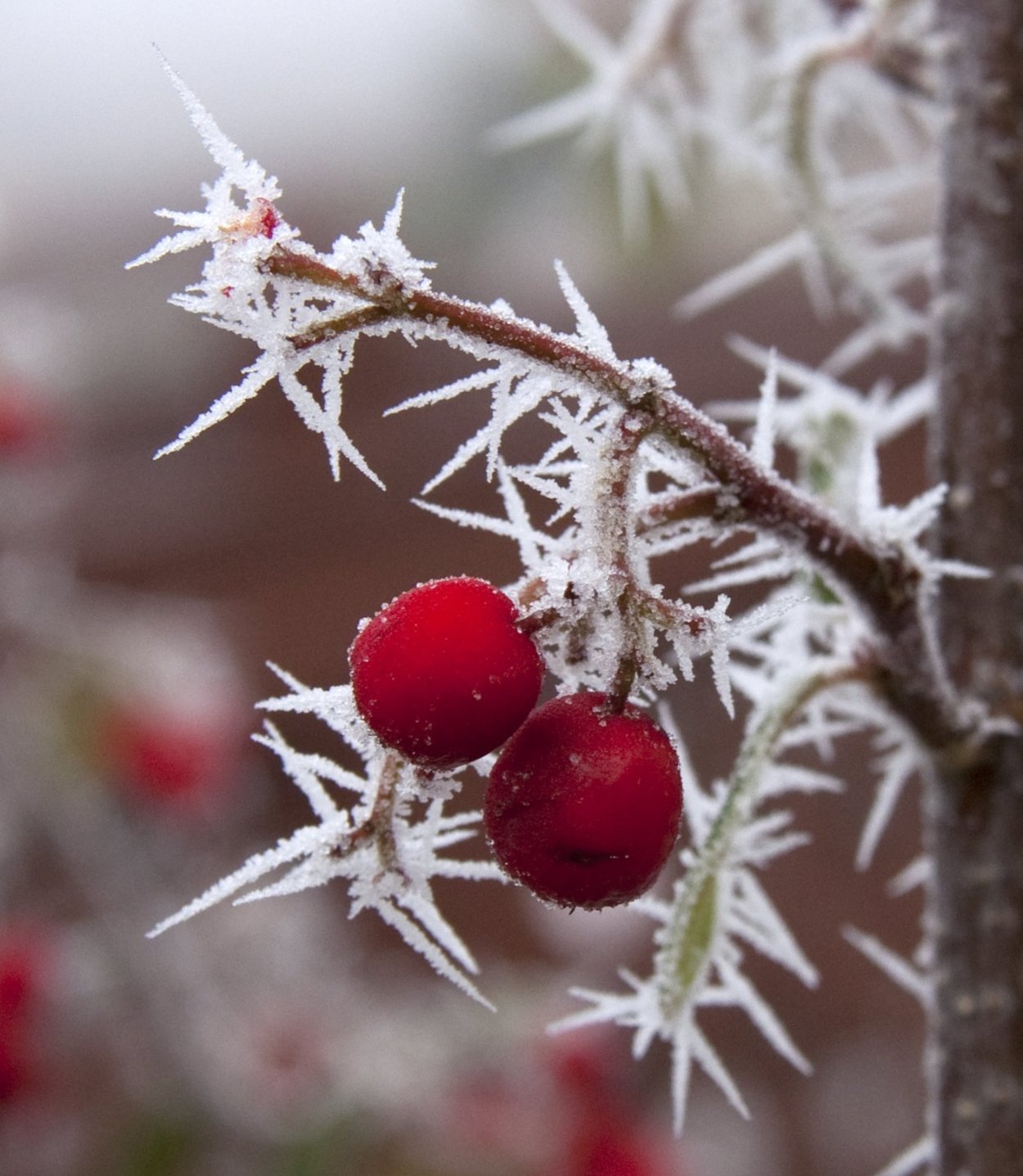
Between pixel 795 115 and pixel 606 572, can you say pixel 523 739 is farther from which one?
pixel 795 115

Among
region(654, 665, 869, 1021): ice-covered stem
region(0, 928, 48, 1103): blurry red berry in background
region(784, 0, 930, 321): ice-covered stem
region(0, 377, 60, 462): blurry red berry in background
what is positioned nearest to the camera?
region(654, 665, 869, 1021): ice-covered stem

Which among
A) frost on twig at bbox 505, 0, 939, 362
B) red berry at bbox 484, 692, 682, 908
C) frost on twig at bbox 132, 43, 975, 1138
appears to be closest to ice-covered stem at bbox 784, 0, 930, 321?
frost on twig at bbox 505, 0, 939, 362

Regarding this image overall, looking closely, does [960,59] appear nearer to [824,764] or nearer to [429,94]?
[824,764]

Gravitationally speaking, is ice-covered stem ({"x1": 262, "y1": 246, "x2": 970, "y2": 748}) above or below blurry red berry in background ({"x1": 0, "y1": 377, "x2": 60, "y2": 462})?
below

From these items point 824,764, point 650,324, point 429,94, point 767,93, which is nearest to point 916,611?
point 767,93

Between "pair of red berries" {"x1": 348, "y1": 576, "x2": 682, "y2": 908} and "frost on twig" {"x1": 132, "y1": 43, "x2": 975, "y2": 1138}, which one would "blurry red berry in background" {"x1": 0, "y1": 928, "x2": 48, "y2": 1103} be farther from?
"pair of red berries" {"x1": 348, "y1": 576, "x2": 682, "y2": 908}

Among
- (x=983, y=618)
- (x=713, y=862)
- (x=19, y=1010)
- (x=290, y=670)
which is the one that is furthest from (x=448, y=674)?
(x=290, y=670)
